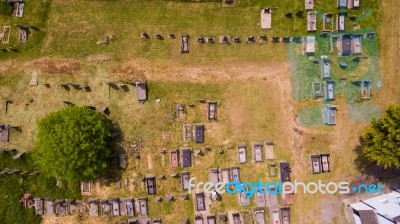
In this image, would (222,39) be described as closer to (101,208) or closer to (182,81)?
(182,81)

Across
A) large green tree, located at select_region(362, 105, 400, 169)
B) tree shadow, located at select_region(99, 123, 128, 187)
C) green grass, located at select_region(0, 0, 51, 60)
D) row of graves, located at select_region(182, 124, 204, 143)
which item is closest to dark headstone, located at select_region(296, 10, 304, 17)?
large green tree, located at select_region(362, 105, 400, 169)

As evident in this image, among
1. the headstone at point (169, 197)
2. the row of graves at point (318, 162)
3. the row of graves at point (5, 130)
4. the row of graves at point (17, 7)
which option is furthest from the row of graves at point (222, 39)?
the row of graves at point (5, 130)

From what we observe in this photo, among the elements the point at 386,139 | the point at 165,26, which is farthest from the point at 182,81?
the point at 386,139

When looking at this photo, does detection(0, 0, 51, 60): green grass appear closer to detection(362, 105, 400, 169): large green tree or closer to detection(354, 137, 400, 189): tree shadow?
detection(362, 105, 400, 169): large green tree

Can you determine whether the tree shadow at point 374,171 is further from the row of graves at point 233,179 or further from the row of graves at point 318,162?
the row of graves at point 233,179

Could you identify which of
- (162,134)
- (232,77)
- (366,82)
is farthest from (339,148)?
(162,134)

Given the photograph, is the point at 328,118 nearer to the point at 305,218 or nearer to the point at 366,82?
the point at 366,82
